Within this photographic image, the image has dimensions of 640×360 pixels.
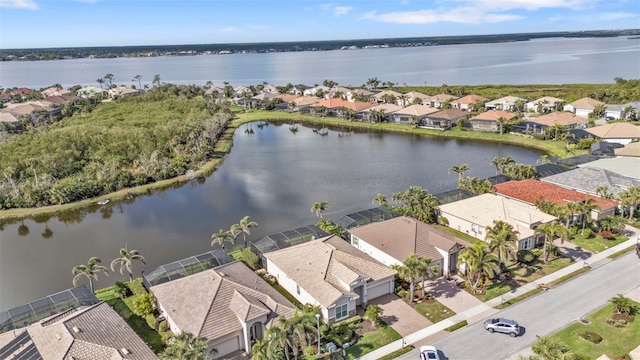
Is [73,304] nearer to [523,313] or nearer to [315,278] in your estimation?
[315,278]

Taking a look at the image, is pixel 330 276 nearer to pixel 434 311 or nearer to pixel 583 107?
pixel 434 311

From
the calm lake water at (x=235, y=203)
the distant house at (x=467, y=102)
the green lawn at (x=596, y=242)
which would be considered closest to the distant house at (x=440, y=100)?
the distant house at (x=467, y=102)

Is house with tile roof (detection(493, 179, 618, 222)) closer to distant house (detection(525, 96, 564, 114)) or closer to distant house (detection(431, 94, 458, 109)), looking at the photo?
distant house (detection(525, 96, 564, 114))

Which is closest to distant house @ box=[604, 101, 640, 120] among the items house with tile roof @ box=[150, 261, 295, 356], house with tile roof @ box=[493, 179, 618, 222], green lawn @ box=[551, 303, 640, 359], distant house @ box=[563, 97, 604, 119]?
distant house @ box=[563, 97, 604, 119]

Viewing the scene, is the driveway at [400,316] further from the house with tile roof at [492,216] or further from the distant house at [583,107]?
the distant house at [583,107]

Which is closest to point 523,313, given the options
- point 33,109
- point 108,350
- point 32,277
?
point 108,350

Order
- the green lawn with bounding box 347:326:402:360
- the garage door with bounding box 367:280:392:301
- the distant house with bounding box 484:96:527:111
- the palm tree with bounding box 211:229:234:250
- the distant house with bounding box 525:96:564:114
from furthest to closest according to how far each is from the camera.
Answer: the distant house with bounding box 484:96:527:111, the distant house with bounding box 525:96:564:114, the palm tree with bounding box 211:229:234:250, the garage door with bounding box 367:280:392:301, the green lawn with bounding box 347:326:402:360
